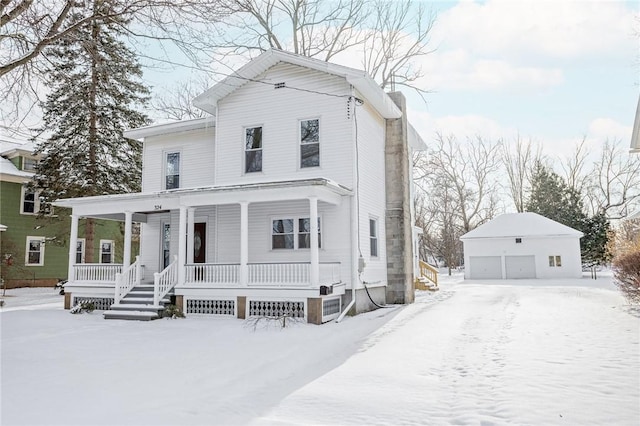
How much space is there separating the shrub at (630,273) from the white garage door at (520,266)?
1860 centimetres

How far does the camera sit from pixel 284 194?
1233 cm

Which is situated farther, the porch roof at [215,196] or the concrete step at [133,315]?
the concrete step at [133,315]

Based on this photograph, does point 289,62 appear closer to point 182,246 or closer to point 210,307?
point 182,246

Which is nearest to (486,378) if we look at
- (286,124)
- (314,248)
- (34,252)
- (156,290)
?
(314,248)

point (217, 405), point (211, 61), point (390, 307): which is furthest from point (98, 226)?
point (217, 405)

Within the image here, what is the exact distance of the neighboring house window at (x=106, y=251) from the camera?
1161 inches

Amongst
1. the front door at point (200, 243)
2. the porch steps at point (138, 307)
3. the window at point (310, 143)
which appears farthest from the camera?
the front door at point (200, 243)

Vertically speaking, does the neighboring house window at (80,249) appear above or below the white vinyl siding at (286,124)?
below

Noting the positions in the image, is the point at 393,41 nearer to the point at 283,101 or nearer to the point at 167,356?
the point at 283,101

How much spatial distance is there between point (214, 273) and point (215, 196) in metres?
2.24

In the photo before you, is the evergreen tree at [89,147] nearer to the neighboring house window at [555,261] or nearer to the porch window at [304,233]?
the porch window at [304,233]

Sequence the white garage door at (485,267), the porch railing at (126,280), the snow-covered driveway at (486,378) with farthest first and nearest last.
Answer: the white garage door at (485,267) → the porch railing at (126,280) → the snow-covered driveway at (486,378)

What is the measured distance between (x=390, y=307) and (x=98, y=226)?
72.2 ft

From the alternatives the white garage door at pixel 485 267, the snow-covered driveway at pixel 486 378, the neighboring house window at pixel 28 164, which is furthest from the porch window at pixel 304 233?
the white garage door at pixel 485 267
